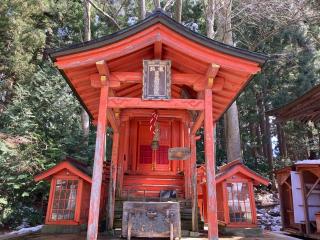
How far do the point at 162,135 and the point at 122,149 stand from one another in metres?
1.70

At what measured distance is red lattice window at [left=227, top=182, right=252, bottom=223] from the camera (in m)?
8.98

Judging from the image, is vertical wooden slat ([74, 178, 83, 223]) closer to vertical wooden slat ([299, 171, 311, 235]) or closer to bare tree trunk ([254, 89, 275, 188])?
vertical wooden slat ([299, 171, 311, 235])

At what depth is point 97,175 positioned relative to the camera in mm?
6023

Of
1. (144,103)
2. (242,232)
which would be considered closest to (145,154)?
(242,232)

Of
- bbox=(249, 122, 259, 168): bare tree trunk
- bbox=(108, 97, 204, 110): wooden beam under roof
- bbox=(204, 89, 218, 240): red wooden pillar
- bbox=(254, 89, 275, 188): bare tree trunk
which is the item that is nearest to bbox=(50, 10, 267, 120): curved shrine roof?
bbox=(108, 97, 204, 110): wooden beam under roof

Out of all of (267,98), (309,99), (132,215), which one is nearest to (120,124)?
(132,215)

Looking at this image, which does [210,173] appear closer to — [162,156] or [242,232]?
[242,232]

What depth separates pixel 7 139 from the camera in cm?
1341

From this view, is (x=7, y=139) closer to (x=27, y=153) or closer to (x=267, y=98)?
(x=27, y=153)

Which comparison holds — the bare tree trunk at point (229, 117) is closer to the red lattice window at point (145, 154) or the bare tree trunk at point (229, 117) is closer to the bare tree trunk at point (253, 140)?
the red lattice window at point (145, 154)

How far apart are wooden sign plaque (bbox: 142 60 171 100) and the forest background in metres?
8.40

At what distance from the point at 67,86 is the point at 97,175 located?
42.8ft

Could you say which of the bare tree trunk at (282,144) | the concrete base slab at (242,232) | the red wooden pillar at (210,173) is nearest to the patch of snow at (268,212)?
the concrete base slab at (242,232)

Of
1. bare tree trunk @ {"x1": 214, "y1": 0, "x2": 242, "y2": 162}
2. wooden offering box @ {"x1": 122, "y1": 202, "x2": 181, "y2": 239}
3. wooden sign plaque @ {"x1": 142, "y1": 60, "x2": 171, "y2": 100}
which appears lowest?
wooden offering box @ {"x1": 122, "y1": 202, "x2": 181, "y2": 239}
